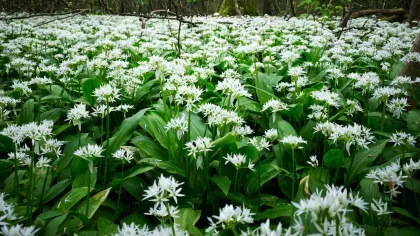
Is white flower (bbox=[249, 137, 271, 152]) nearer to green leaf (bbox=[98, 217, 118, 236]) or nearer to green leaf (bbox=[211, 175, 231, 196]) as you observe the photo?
green leaf (bbox=[211, 175, 231, 196])

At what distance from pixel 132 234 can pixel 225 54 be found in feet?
14.3

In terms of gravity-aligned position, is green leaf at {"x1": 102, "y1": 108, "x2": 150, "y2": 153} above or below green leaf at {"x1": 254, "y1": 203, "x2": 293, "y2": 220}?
above

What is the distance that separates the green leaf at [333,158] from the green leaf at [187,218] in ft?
3.04

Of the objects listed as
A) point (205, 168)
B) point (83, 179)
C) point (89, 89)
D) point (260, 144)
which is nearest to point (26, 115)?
point (89, 89)

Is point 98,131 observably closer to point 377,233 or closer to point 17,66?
point 17,66

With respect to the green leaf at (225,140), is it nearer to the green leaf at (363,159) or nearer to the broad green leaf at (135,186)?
the broad green leaf at (135,186)

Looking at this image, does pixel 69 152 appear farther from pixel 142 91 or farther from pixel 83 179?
pixel 142 91

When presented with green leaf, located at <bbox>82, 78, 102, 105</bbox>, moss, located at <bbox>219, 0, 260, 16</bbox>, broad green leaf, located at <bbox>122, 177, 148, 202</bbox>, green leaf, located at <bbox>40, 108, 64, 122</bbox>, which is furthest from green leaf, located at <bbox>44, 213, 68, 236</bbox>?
moss, located at <bbox>219, 0, 260, 16</bbox>

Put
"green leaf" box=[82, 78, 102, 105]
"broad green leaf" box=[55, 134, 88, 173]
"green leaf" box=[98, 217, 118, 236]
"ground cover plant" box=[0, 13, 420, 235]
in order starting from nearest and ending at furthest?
"ground cover plant" box=[0, 13, 420, 235] → "green leaf" box=[98, 217, 118, 236] → "broad green leaf" box=[55, 134, 88, 173] → "green leaf" box=[82, 78, 102, 105]

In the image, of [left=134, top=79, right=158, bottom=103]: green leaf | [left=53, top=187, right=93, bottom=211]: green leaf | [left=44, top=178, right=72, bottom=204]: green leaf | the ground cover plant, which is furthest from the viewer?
[left=134, top=79, right=158, bottom=103]: green leaf

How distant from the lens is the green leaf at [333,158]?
79.4 inches

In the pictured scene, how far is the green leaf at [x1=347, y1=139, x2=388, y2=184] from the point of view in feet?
6.83

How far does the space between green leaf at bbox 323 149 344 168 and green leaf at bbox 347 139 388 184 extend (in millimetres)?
99

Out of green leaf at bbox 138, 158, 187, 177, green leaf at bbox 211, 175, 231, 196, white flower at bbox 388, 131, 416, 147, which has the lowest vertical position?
green leaf at bbox 211, 175, 231, 196
